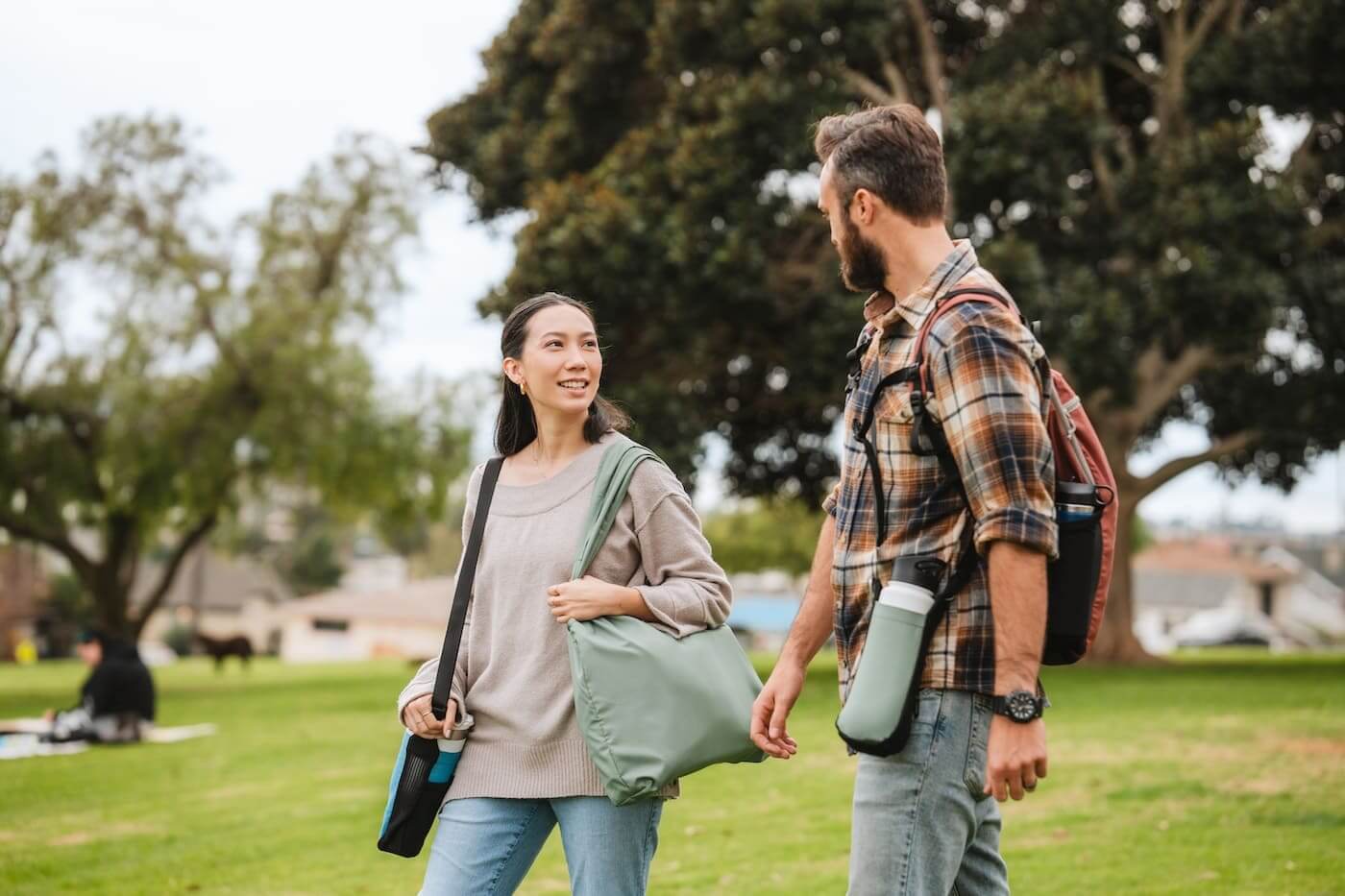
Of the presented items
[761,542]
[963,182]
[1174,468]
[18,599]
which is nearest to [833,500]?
[963,182]

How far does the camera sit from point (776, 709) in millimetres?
3336

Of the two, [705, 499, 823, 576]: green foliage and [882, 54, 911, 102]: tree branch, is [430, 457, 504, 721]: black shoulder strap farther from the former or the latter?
[705, 499, 823, 576]: green foliage

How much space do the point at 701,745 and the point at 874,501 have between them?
838mm

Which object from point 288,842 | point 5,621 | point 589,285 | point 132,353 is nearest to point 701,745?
point 288,842

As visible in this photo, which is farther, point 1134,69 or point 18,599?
point 18,599

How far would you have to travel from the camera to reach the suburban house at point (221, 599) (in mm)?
90562

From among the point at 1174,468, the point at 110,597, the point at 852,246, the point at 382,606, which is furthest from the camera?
the point at 382,606

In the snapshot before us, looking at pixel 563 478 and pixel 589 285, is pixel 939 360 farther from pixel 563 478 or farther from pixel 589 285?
pixel 589 285

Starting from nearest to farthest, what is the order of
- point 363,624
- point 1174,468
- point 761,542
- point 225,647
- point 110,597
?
point 1174,468 < point 110,597 < point 225,647 < point 761,542 < point 363,624

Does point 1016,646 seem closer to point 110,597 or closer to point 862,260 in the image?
point 862,260

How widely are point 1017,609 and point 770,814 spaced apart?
22.6ft

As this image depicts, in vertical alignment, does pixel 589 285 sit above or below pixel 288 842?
above

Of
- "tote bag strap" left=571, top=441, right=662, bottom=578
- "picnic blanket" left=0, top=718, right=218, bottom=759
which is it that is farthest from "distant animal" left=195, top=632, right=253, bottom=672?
"tote bag strap" left=571, top=441, right=662, bottom=578

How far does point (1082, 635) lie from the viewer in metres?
2.79
